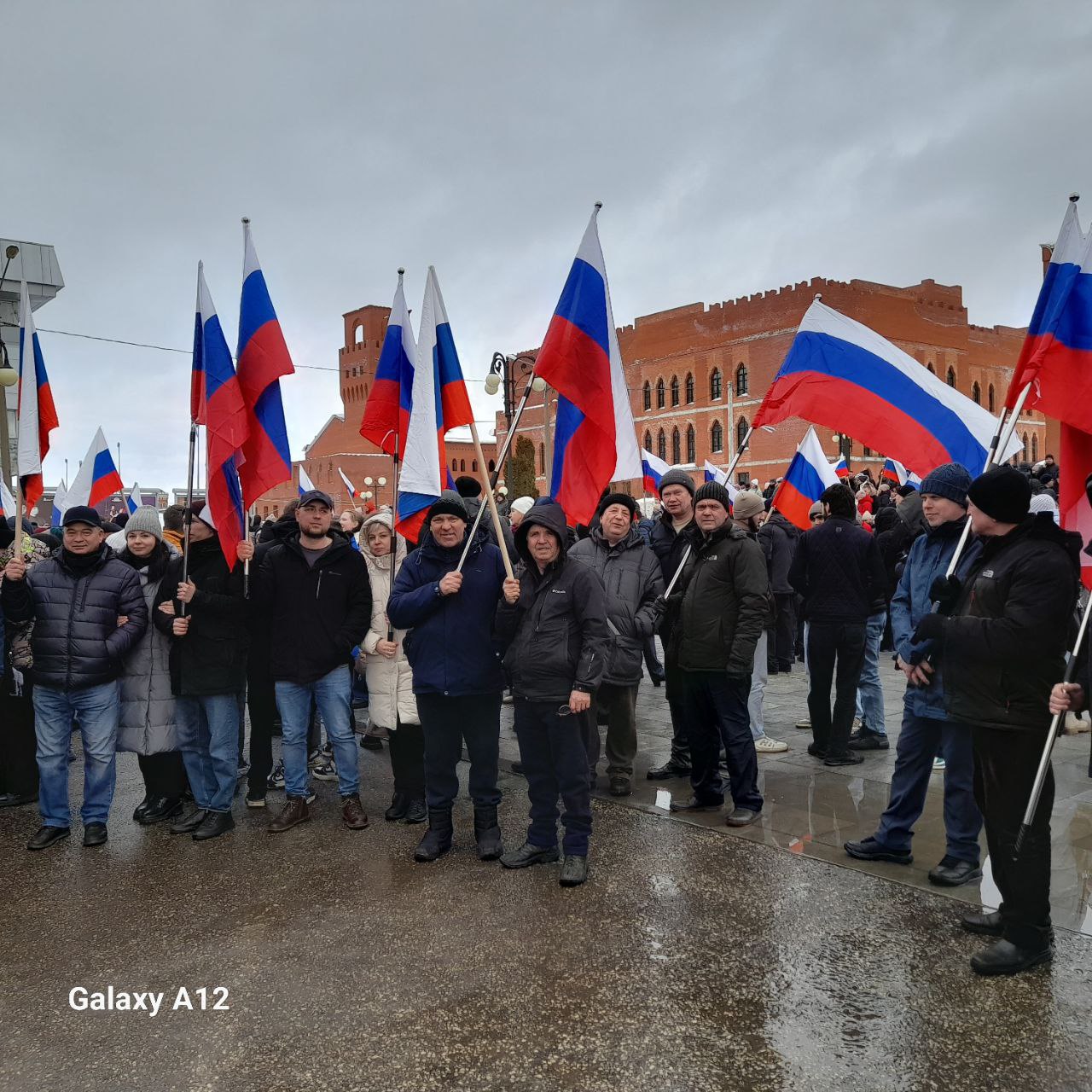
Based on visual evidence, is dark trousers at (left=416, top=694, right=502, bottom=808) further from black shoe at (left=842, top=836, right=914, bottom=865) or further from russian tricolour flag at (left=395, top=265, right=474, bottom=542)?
black shoe at (left=842, top=836, right=914, bottom=865)

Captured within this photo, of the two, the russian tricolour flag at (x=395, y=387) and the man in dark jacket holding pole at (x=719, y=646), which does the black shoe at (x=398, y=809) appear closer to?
the man in dark jacket holding pole at (x=719, y=646)

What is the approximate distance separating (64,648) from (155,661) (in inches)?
20.9

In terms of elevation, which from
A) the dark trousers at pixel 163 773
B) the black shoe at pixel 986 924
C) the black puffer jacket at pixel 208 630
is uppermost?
the black puffer jacket at pixel 208 630

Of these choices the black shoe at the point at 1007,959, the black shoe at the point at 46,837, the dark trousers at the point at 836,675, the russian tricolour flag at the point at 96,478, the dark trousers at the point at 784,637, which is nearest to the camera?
the black shoe at the point at 1007,959

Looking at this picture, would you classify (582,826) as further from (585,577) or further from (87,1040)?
(87,1040)

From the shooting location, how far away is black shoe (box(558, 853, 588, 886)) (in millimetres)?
4711

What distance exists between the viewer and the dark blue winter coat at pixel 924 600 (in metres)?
4.57

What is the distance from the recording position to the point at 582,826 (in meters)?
4.86

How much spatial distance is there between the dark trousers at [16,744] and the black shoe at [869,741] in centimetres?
598

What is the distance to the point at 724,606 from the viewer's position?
5734mm

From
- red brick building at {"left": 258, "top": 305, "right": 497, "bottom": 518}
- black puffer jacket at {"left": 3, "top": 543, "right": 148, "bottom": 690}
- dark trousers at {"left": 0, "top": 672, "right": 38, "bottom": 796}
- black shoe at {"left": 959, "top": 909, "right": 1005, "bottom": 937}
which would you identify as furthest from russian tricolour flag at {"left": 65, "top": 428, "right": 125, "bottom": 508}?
red brick building at {"left": 258, "top": 305, "right": 497, "bottom": 518}

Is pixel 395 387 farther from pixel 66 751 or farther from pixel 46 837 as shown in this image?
pixel 46 837

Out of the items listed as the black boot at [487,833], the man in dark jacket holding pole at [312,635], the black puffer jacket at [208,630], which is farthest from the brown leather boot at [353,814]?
the black puffer jacket at [208,630]

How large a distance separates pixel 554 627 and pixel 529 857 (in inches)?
48.2
